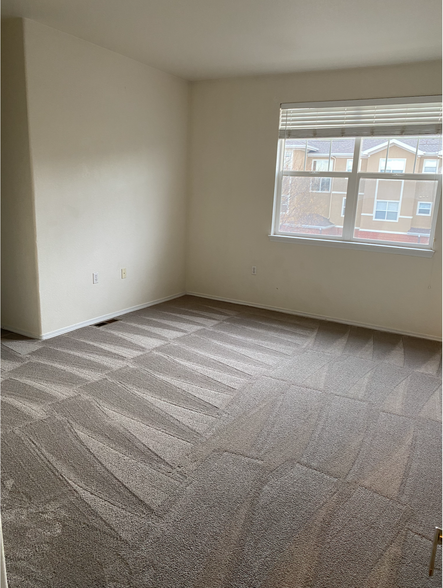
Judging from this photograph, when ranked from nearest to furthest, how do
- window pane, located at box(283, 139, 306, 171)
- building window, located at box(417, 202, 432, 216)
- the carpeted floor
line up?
1. the carpeted floor
2. building window, located at box(417, 202, 432, 216)
3. window pane, located at box(283, 139, 306, 171)

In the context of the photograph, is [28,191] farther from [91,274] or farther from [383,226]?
[383,226]

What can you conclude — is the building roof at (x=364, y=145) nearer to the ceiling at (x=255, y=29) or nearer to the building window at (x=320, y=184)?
the building window at (x=320, y=184)

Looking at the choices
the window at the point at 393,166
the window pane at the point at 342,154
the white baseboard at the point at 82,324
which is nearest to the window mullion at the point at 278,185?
the window pane at the point at 342,154

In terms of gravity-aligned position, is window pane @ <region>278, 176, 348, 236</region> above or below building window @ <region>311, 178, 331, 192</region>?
below

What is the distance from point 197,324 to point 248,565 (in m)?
2.97

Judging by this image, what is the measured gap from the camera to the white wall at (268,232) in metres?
4.29

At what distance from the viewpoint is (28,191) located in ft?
11.8

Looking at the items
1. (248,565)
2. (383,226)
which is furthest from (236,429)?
(383,226)

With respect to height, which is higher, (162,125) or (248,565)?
(162,125)

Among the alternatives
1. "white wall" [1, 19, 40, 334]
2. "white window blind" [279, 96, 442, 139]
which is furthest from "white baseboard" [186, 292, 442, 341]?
"white wall" [1, 19, 40, 334]

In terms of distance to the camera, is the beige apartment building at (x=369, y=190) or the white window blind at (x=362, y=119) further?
the beige apartment building at (x=369, y=190)

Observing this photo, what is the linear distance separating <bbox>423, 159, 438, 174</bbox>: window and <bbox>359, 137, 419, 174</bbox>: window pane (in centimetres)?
11

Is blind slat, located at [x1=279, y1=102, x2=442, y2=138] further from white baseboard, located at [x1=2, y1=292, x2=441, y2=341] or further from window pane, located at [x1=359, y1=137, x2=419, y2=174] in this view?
white baseboard, located at [x1=2, y1=292, x2=441, y2=341]

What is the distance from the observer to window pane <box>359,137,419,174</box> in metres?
4.23
